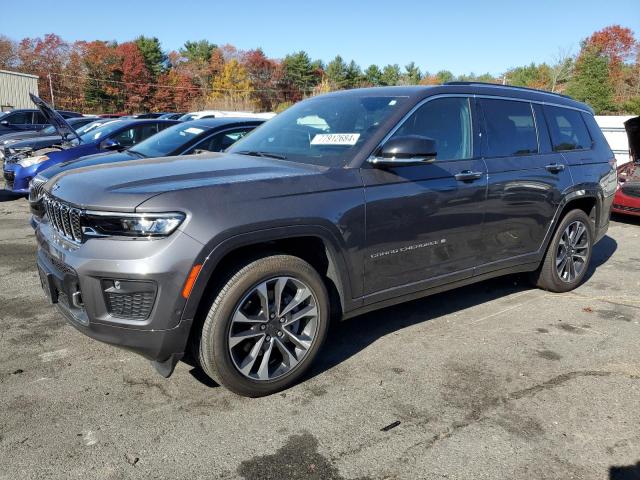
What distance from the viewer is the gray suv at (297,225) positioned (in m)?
2.73

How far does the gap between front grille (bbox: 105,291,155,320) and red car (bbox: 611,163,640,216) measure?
9.24 m

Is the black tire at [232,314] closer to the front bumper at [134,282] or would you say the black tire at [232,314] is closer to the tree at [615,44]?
the front bumper at [134,282]

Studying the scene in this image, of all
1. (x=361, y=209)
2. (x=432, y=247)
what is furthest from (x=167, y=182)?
(x=432, y=247)

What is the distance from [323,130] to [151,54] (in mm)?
73227

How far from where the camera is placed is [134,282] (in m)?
2.66

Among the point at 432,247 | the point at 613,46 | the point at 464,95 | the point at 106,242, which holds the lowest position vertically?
the point at 432,247

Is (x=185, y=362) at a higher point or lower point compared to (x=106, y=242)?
lower

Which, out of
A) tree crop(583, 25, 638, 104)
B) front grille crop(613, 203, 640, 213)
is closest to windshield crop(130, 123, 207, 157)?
front grille crop(613, 203, 640, 213)

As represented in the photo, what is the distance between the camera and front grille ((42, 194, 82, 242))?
2.86 metres

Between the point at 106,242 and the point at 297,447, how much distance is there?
56.2 inches

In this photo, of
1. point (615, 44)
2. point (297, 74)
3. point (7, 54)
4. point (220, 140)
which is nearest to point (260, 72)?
point (297, 74)

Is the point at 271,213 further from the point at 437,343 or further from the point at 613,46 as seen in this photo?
the point at 613,46

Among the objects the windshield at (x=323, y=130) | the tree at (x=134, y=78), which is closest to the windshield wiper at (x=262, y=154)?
the windshield at (x=323, y=130)

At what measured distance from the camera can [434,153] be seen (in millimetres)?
3404
